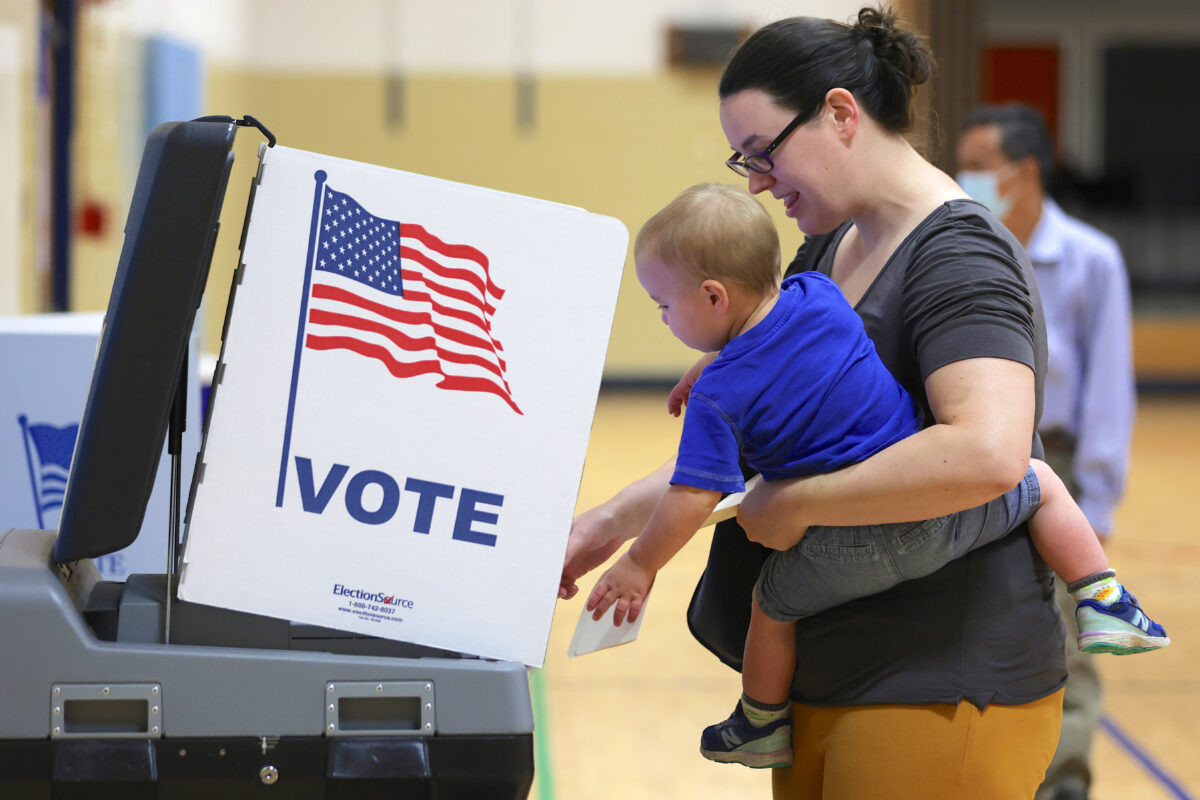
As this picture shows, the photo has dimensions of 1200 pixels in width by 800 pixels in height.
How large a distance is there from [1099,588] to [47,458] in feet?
4.12

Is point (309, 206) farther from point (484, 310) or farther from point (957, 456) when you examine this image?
point (957, 456)

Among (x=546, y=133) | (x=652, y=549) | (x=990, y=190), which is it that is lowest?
(x=652, y=549)

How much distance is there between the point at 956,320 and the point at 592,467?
6208 mm

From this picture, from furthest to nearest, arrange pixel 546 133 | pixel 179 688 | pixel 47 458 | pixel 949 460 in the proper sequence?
pixel 546 133, pixel 47 458, pixel 949 460, pixel 179 688

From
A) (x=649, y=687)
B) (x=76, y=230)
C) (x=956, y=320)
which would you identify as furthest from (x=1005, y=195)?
(x=76, y=230)

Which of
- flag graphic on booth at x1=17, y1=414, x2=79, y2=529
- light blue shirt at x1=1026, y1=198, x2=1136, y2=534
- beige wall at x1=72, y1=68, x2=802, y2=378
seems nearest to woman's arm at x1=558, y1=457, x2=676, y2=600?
flag graphic on booth at x1=17, y1=414, x2=79, y2=529

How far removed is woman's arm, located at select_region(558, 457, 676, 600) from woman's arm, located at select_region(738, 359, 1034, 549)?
0.26 m

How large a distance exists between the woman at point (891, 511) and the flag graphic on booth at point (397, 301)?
0.35 m

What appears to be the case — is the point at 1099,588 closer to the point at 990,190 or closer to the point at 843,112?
the point at 843,112

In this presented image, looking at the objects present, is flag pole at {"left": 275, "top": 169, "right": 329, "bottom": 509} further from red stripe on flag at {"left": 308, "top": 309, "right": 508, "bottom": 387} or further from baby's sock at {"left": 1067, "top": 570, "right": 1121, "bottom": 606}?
baby's sock at {"left": 1067, "top": 570, "right": 1121, "bottom": 606}

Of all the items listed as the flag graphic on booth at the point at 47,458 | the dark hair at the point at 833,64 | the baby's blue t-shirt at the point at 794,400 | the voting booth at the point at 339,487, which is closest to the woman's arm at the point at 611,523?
the baby's blue t-shirt at the point at 794,400

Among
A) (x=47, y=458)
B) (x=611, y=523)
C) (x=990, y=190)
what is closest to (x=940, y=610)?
(x=611, y=523)

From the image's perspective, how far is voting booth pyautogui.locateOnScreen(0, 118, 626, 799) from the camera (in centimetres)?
101

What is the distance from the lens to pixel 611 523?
140 centimetres
